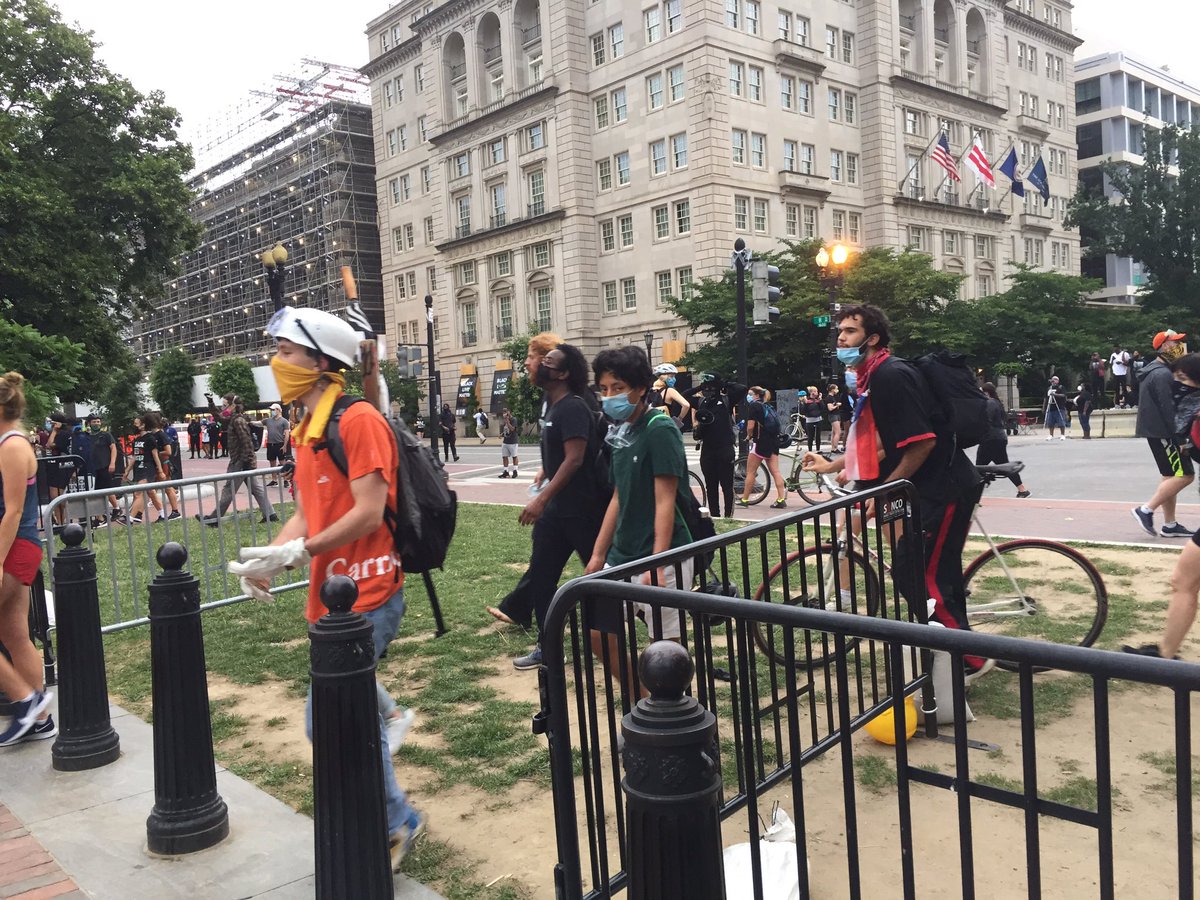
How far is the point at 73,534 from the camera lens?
446cm

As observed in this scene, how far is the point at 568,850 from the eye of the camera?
2455 millimetres

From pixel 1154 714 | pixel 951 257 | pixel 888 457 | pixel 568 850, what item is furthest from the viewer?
pixel 951 257

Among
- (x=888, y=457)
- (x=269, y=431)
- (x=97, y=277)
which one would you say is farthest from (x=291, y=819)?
(x=97, y=277)

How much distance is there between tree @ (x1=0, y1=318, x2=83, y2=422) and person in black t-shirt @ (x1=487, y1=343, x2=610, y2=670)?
25.4 feet

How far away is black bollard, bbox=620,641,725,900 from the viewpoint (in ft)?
5.59

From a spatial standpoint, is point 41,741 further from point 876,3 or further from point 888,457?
point 876,3

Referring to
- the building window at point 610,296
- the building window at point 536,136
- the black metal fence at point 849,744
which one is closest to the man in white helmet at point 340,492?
the black metal fence at point 849,744

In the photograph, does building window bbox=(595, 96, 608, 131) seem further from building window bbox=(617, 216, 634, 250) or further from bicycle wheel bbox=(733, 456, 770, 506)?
bicycle wheel bbox=(733, 456, 770, 506)

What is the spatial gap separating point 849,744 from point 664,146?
1924 inches

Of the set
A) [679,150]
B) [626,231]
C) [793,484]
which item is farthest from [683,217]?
[793,484]

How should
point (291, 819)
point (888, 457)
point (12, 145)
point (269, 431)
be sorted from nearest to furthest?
1. point (291, 819)
2. point (888, 457)
3. point (269, 431)
4. point (12, 145)

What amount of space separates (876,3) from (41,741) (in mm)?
57359

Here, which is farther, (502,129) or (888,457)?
(502,129)

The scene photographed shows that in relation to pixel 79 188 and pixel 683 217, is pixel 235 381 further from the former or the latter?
pixel 79 188
